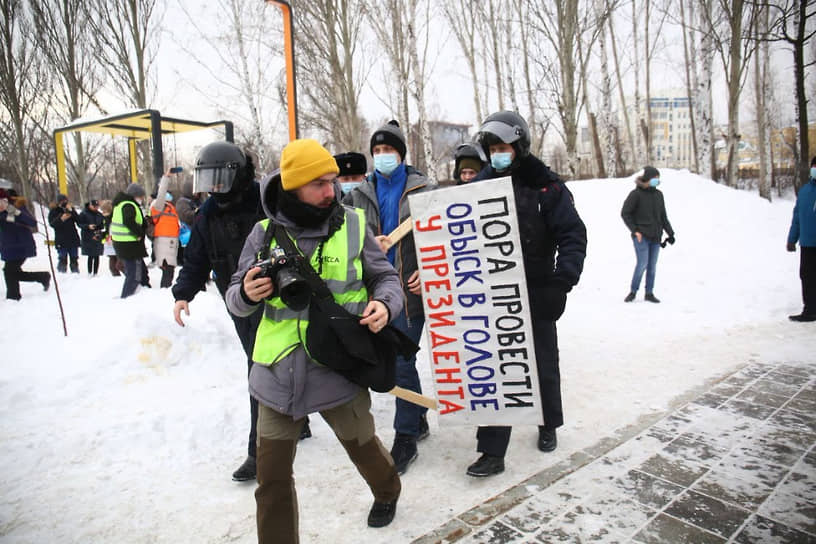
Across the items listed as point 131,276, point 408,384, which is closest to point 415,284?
point 408,384

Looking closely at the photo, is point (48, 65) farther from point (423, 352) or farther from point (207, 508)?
point (207, 508)

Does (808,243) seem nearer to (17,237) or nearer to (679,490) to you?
(679,490)

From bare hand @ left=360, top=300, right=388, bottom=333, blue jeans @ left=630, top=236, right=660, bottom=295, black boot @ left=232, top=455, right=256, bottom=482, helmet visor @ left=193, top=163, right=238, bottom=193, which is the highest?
helmet visor @ left=193, top=163, right=238, bottom=193

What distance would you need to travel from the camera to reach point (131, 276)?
797cm

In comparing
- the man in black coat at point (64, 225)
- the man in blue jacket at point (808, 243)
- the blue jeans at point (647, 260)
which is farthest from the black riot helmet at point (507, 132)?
the man in black coat at point (64, 225)

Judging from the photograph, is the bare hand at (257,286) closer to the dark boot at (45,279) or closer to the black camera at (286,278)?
the black camera at (286,278)

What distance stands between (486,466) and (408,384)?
0.72 meters

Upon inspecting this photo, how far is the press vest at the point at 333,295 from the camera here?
2281 mm

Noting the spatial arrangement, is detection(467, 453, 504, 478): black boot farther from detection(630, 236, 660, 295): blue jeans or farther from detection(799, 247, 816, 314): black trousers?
detection(630, 236, 660, 295): blue jeans

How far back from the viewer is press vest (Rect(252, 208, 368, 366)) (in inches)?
89.8

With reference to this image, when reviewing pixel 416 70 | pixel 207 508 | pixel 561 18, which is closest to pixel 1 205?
pixel 207 508

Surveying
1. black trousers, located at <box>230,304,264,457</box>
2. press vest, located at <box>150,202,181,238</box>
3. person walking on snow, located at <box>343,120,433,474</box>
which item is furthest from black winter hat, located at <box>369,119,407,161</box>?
press vest, located at <box>150,202,181,238</box>

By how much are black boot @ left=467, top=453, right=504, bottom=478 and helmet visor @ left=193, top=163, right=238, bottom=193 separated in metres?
2.20

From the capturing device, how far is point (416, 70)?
714 inches
